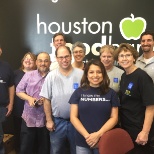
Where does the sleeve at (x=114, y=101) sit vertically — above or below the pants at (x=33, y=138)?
above

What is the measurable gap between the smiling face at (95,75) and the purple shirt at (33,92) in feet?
2.58

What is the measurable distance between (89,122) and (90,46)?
1618mm

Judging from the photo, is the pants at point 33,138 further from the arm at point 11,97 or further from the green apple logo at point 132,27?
the green apple logo at point 132,27

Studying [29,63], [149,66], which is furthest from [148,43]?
[29,63]

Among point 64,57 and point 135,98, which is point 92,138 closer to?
point 135,98

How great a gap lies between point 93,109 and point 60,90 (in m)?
0.46

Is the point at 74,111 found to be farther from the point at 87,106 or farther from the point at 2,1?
the point at 2,1

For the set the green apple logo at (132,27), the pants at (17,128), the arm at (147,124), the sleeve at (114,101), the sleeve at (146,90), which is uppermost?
the green apple logo at (132,27)

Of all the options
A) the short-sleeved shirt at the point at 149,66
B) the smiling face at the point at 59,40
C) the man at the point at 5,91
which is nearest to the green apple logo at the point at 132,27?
the short-sleeved shirt at the point at 149,66

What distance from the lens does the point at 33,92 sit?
101 inches

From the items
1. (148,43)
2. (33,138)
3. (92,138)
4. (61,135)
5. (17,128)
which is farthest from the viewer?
(17,128)

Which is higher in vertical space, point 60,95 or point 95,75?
point 95,75

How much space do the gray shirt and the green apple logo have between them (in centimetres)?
130

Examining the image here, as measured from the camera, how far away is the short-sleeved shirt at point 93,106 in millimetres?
1898
